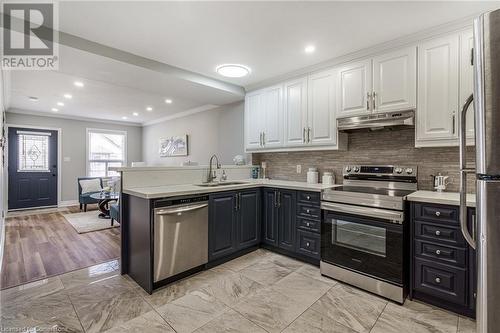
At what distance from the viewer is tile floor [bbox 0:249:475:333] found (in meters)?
1.86

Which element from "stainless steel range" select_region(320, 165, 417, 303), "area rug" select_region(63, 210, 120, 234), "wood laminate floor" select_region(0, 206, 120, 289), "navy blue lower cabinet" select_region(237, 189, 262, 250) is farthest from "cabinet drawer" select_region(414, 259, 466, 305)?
"area rug" select_region(63, 210, 120, 234)

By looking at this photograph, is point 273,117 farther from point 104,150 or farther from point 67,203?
point 67,203

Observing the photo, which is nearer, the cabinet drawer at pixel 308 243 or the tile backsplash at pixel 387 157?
the tile backsplash at pixel 387 157

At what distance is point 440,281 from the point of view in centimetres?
205

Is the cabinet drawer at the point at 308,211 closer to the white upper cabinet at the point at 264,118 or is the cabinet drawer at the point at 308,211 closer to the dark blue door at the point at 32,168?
the white upper cabinet at the point at 264,118

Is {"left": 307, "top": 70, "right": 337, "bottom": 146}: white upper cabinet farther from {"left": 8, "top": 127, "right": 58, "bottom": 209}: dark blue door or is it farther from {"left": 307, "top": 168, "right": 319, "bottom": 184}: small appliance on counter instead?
{"left": 8, "top": 127, "right": 58, "bottom": 209}: dark blue door

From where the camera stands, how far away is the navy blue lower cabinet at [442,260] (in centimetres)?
193

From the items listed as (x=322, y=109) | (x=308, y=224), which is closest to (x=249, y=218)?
(x=308, y=224)

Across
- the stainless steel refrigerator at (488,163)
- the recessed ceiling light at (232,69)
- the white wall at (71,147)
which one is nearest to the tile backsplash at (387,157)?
the recessed ceiling light at (232,69)

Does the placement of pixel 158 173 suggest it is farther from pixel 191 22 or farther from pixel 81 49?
pixel 191 22

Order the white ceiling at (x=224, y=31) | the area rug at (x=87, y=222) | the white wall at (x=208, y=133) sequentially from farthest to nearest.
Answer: the white wall at (x=208, y=133) → the area rug at (x=87, y=222) → the white ceiling at (x=224, y=31)

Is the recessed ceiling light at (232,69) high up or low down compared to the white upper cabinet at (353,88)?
up

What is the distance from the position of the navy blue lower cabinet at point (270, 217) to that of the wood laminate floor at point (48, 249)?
2000 millimetres

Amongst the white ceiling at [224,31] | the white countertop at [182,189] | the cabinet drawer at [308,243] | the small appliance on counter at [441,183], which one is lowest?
the cabinet drawer at [308,243]
